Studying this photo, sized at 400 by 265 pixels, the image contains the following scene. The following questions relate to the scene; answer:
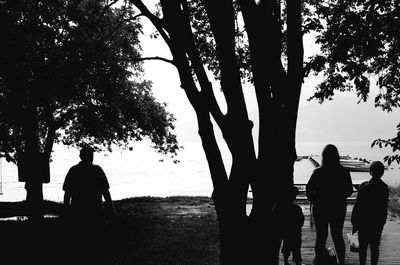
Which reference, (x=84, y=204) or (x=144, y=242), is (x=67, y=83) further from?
(x=84, y=204)

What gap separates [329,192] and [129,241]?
18.7 ft

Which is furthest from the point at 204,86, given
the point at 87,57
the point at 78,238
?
the point at 87,57

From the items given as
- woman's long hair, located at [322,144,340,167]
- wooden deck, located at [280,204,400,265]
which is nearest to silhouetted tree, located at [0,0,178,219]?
woman's long hair, located at [322,144,340,167]

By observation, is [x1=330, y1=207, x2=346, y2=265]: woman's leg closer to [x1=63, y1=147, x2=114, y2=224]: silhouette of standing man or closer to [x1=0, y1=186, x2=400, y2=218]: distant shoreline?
[x1=63, y1=147, x2=114, y2=224]: silhouette of standing man

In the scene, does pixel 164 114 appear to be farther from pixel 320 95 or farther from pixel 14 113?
pixel 320 95

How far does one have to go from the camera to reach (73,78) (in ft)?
33.1

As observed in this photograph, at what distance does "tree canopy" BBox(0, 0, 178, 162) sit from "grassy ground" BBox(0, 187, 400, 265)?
2.85 m

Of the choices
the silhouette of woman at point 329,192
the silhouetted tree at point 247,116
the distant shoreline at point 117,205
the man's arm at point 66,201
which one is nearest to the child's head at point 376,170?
the silhouette of woman at point 329,192

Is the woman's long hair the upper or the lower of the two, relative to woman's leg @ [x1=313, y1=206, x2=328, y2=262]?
upper

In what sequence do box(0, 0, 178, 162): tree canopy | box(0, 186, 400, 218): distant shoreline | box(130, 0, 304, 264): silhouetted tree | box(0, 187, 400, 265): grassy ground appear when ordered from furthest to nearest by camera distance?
box(0, 186, 400, 218): distant shoreline
box(0, 0, 178, 162): tree canopy
box(0, 187, 400, 265): grassy ground
box(130, 0, 304, 264): silhouetted tree

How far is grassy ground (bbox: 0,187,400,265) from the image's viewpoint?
6.71 metres

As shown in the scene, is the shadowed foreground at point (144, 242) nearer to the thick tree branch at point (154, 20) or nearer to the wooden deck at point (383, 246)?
the wooden deck at point (383, 246)

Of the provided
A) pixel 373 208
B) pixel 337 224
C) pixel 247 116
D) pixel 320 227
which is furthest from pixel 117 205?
pixel 247 116

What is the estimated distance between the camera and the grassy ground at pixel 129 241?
671cm
